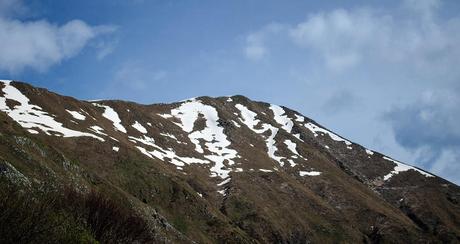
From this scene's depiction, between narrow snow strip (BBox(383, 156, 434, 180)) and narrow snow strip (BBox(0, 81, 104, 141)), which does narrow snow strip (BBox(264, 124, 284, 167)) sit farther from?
narrow snow strip (BBox(0, 81, 104, 141))

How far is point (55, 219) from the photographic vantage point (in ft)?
78.2

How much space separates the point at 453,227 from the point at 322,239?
53690mm

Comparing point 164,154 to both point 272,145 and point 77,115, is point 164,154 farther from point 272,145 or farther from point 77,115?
point 272,145

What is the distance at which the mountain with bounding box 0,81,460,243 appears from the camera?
72562mm

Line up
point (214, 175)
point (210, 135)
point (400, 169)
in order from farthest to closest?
point (400, 169) → point (210, 135) → point (214, 175)

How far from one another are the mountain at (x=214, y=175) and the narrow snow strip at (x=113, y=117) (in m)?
0.43

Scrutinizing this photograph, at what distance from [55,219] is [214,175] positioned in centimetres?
10454

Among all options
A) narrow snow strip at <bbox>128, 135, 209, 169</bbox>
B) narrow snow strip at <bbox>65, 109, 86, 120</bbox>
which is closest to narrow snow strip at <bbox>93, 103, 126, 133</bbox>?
narrow snow strip at <bbox>128, 135, 209, 169</bbox>

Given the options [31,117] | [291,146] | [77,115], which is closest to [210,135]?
[291,146]

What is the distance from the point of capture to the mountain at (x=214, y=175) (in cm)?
7256

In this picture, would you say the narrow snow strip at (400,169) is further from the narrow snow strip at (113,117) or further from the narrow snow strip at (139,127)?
the narrow snow strip at (113,117)

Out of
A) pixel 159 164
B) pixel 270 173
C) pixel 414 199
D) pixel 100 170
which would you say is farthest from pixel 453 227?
pixel 100 170

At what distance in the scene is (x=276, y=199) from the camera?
12388 cm

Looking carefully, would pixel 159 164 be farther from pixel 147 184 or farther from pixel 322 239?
pixel 322 239
